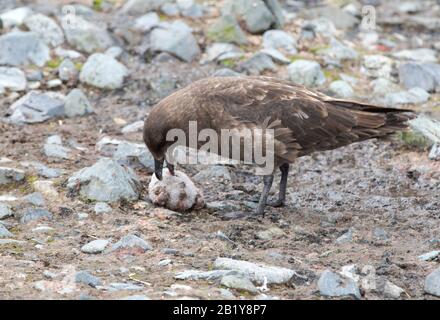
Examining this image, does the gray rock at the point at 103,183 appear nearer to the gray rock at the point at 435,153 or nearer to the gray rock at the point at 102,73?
the gray rock at the point at 102,73

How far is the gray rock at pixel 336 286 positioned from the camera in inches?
206

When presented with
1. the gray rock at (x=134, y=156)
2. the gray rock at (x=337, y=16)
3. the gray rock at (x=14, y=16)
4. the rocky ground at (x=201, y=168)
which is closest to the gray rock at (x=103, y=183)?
the rocky ground at (x=201, y=168)

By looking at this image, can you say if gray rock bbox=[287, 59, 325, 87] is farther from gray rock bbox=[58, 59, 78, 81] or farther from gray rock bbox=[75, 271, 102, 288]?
gray rock bbox=[75, 271, 102, 288]

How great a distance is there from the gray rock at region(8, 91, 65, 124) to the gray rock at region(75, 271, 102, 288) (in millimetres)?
3959

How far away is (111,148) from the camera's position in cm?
841

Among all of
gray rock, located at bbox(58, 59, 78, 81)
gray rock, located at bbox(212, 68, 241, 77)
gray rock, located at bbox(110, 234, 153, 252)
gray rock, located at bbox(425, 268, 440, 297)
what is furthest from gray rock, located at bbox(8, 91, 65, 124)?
gray rock, located at bbox(425, 268, 440, 297)

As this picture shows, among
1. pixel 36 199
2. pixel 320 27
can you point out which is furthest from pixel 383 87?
pixel 36 199

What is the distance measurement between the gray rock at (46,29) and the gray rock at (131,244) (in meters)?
4.94

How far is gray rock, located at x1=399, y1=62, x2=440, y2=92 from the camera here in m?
10.1

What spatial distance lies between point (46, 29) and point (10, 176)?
146 inches

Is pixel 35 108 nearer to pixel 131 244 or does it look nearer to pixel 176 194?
pixel 176 194

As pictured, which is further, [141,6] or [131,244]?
[141,6]

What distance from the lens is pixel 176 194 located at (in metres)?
7.06
